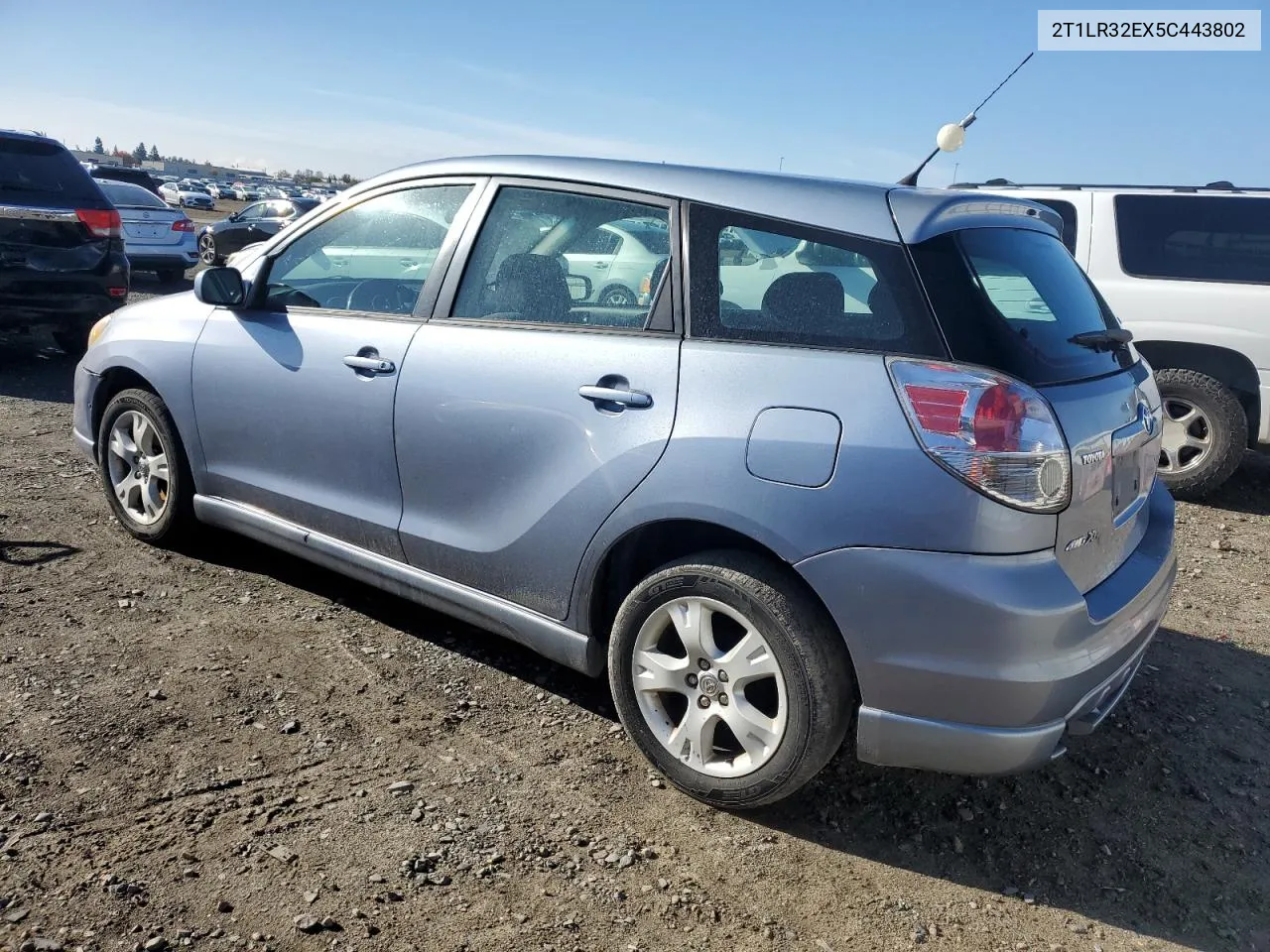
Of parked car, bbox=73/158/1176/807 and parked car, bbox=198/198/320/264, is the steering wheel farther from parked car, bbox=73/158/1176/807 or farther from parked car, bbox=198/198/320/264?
parked car, bbox=198/198/320/264

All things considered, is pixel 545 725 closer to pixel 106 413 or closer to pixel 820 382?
pixel 820 382

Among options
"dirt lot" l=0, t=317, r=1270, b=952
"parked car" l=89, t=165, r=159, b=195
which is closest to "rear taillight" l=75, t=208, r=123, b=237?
"dirt lot" l=0, t=317, r=1270, b=952

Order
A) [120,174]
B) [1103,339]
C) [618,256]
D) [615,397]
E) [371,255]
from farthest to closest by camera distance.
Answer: [120,174] → [371,255] → [618,256] → [1103,339] → [615,397]

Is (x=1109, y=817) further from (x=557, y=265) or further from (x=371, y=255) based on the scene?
(x=371, y=255)

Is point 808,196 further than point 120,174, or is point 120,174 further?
point 120,174

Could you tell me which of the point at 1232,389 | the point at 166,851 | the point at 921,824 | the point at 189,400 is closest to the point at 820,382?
the point at 921,824

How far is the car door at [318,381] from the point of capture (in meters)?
3.50

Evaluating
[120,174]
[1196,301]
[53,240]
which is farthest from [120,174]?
[1196,301]

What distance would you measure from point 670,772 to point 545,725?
552mm

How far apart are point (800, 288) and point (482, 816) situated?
169 cm

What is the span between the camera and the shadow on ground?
2.62 m

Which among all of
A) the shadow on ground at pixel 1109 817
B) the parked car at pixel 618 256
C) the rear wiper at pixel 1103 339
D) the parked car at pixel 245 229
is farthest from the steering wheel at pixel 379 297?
the parked car at pixel 245 229

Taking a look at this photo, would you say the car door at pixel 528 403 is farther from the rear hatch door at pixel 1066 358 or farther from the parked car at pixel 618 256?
the rear hatch door at pixel 1066 358

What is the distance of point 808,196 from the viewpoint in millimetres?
2768
